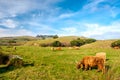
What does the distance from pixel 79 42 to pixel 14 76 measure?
92315 mm

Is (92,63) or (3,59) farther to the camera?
(3,59)

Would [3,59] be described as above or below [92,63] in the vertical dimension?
above

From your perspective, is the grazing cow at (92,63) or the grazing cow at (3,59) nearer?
the grazing cow at (92,63)

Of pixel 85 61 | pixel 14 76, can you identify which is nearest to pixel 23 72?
pixel 14 76

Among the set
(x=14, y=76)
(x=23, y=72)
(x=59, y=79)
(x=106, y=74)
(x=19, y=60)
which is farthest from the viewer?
(x=19, y=60)

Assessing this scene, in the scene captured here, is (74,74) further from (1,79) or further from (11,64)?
(11,64)

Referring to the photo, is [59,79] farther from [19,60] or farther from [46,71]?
[19,60]

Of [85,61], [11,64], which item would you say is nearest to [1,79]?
[11,64]

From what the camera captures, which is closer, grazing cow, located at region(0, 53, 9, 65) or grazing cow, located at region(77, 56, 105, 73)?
grazing cow, located at region(77, 56, 105, 73)

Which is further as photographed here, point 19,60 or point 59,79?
point 19,60

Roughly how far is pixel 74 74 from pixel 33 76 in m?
2.71

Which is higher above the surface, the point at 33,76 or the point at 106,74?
the point at 106,74

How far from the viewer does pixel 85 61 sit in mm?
15711

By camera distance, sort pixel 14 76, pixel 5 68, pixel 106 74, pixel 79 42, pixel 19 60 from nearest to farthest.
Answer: pixel 106 74 → pixel 14 76 → pixel 5 68 → pixel 19 60 → pixel 79 42
